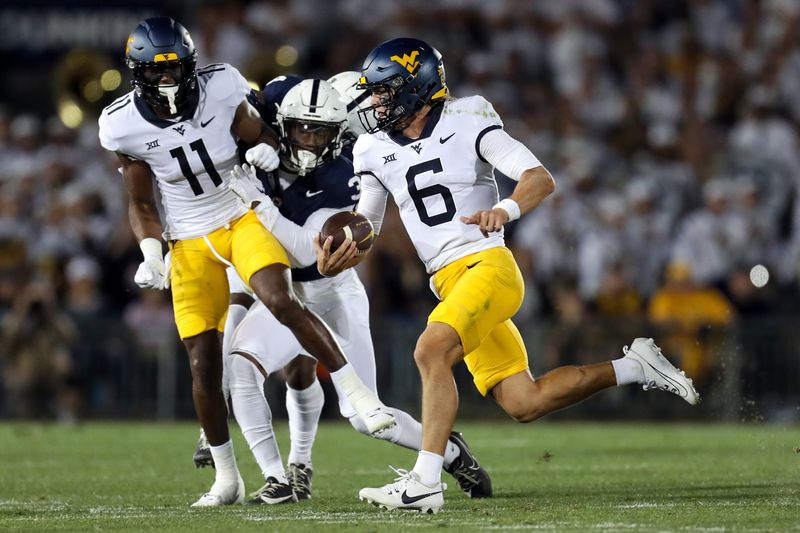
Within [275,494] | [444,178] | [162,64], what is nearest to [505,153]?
[444,178]

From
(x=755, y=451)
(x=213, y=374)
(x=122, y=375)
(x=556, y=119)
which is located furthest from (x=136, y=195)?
(x=556, y=119)

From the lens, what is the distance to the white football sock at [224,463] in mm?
6824

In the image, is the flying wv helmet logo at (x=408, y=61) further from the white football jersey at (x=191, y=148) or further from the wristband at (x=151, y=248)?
the wristband at (x=151, y=248)

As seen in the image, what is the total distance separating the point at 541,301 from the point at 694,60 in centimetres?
385

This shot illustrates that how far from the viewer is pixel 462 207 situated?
6.51m

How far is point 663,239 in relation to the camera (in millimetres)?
13828

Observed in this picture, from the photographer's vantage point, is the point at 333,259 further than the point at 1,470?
No

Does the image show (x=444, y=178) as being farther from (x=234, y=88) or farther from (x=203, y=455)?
(x=203, y=455)

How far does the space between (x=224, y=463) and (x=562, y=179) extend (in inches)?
323

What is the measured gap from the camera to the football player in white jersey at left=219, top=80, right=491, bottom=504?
685 cm

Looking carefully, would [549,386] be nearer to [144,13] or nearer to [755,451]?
[755,451]

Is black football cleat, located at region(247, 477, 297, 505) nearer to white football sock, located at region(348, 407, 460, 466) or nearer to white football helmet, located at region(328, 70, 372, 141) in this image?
white football sock, located at region(348, 407, 460, 466)

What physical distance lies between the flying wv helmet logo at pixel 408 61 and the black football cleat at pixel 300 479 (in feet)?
6.77

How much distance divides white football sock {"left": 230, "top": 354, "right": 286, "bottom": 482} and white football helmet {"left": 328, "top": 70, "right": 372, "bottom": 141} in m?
1.37
